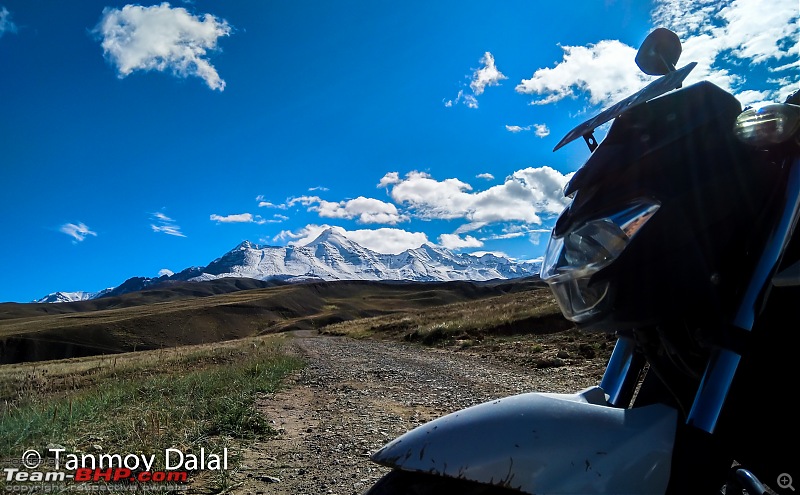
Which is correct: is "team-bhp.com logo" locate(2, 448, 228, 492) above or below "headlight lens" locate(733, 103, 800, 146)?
below

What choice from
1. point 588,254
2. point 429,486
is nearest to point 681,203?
point 588,254

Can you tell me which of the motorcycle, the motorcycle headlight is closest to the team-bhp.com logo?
the motorcycle

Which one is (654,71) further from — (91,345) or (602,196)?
(91,345)

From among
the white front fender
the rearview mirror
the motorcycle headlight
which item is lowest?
the white front fender

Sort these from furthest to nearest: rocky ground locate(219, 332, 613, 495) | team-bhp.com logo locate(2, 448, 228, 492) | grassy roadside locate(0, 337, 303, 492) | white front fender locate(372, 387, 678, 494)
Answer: grassy roadside locate(0, 337, 303, 492)
rocky ground locate(219, 332, 613, 495)
team-bhp.com logo locate(2, 448, 228, 492)
white front fender locate(372, 387, 678, 494)

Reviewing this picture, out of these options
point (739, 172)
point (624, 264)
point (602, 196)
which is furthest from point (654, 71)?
point (624, 264)

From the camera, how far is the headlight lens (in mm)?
1511

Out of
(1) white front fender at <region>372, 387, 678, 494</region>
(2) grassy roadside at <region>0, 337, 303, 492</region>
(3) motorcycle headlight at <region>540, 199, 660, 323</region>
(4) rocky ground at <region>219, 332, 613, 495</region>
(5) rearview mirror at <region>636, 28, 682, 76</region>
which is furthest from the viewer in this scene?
(2) grassy roadside at <region>0, 337, 303, 492</region>

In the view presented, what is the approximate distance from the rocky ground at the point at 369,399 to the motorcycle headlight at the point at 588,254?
10.7ft

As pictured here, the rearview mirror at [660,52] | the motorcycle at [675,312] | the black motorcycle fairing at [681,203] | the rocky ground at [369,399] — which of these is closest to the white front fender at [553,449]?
the motorcycle at [675,312]

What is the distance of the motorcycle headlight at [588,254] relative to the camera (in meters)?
1.48

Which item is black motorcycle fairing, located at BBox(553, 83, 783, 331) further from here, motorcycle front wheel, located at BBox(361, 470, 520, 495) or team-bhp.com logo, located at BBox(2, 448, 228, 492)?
team-bhp.com logo, located at BBox(2, 448, 228, 492)

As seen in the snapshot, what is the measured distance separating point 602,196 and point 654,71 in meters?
1.10

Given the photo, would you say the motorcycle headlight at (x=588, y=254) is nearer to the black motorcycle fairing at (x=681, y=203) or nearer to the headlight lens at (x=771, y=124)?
the black motorcycle fairing at (x=681, y=203)
